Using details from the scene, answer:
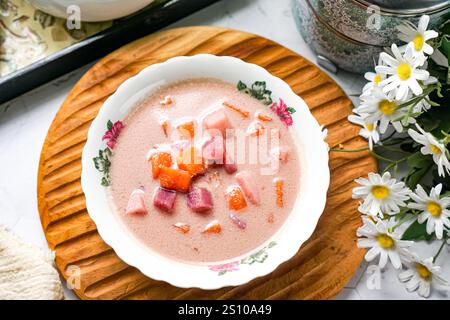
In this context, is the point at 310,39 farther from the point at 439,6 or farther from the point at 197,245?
the point at 197,245

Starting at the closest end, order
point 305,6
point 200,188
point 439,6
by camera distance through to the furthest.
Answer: point 439,6
point 200,188
point 305,6

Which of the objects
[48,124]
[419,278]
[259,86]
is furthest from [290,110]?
[48,124]

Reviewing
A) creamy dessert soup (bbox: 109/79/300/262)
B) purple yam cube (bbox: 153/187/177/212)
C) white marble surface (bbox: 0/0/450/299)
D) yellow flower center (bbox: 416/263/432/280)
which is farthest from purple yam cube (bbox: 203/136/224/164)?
yellow flower center (bbox: 416/263/432/280)

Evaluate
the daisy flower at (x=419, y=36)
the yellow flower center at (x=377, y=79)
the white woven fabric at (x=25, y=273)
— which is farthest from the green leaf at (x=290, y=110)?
the white woven fabric at (x=25, y=273)

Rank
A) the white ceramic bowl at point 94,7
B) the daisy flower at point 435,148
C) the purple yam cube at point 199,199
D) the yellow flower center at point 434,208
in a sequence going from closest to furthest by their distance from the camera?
1. the daisy flower at point 435,148
2. the yellow flower center at point 434,208
3. the purple yam cube at point 199,199
4. the white ceramic bowl at point 94,7

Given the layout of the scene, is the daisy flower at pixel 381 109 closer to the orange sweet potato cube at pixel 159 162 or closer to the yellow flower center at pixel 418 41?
the yellow flower center at pixel 418 41

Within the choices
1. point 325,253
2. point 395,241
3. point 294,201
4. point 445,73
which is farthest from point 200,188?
point 445,73
